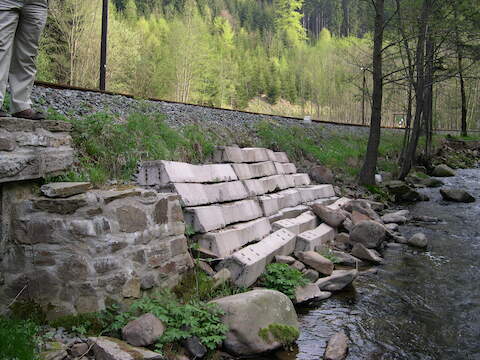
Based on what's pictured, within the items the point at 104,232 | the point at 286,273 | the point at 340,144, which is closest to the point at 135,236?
the point at 104,232

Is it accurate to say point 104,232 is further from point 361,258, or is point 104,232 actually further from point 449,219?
point 449,219

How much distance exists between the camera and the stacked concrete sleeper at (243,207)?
520 centimetres

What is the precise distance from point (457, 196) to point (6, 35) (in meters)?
12.7

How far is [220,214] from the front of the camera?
5656mm

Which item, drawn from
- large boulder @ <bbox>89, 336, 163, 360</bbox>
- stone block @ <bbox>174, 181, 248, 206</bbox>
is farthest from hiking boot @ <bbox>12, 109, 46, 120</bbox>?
large boulder @ <bbox>89, 336, 163, 360</bbox>

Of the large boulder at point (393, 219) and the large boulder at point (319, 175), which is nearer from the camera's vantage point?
A: the large boulder at point (393, 219)

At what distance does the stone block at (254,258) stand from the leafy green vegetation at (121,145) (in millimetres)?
1723

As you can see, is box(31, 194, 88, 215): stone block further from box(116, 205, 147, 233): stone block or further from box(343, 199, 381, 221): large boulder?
box(343, 199, 381, 221): large boulder

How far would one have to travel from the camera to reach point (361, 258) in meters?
7.18

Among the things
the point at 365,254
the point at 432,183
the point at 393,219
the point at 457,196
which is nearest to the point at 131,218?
the point at 365,254

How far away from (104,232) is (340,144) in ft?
42.5

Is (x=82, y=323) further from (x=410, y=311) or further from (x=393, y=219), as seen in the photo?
(x=393, y=219)

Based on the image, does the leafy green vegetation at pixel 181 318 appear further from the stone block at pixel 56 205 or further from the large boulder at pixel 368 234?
the large boulder at pixel 368 234

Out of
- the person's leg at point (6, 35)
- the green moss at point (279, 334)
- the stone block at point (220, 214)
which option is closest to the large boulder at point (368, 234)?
the stone block at point (220, 214)
